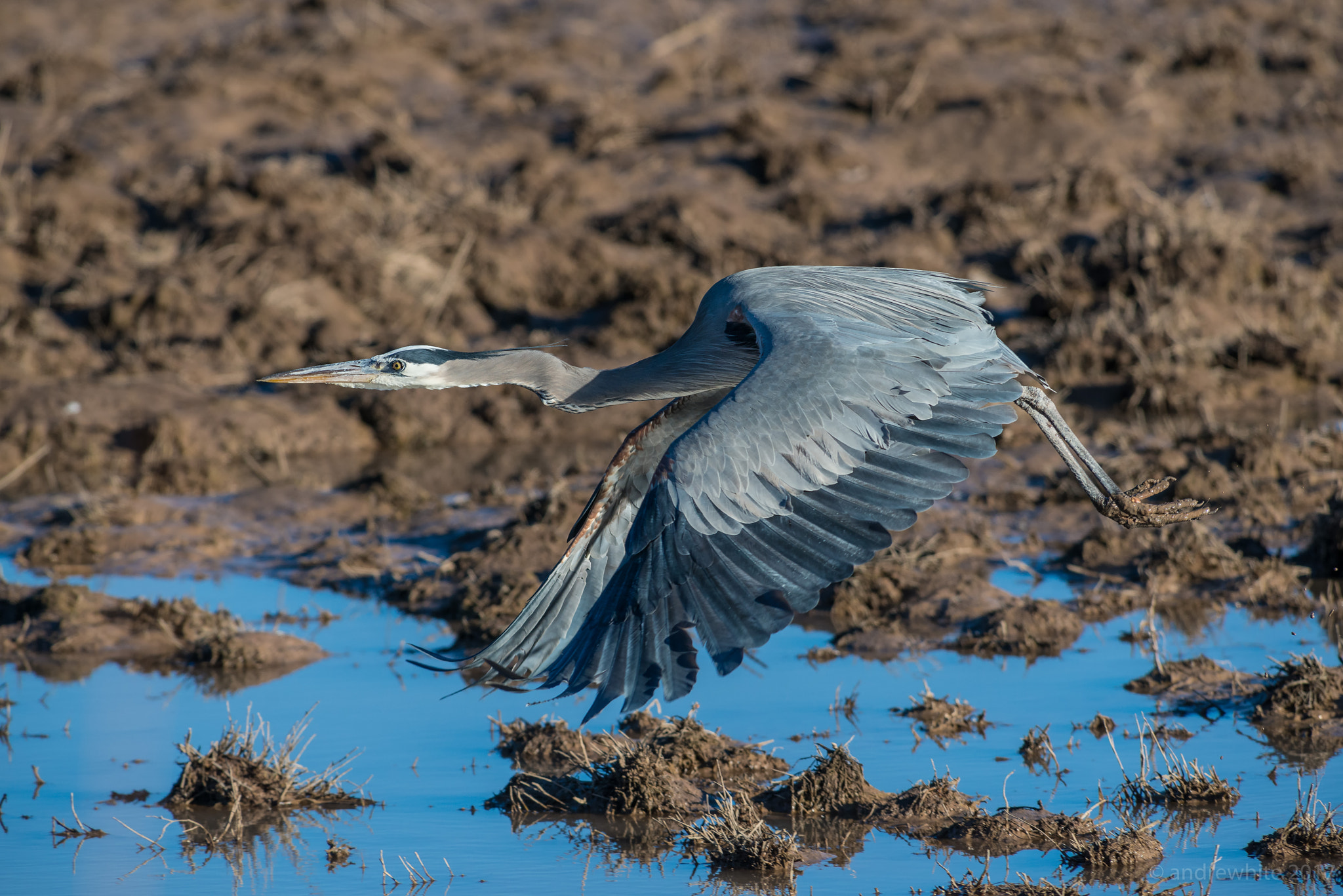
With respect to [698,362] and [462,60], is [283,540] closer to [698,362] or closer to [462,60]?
[698,362]

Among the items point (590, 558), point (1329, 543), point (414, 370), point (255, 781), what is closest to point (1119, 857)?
point (590, 558)

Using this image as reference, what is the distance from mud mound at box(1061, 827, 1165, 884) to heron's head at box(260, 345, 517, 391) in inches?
115

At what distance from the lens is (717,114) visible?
16312 millimetres

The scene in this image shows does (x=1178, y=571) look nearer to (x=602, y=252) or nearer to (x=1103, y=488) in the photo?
(x=1103, y=488)

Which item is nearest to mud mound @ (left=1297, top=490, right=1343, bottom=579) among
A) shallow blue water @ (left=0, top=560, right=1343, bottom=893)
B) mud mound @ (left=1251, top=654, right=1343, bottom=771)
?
shallow blue water @ (left=0, top=560, right=1343, bottom=893)

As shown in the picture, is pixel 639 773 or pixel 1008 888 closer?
pixel 1008 888

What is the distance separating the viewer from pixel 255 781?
19.0 ft

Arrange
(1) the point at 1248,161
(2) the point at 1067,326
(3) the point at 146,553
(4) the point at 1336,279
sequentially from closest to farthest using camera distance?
(3) the point at 146,553 → (2) the point at 1067,326 → (4) the point at 1336,279 → (1) the point at 1248,161

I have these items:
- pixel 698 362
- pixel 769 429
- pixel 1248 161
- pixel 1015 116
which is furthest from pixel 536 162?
pixel 769 429

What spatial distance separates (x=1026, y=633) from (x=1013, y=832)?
86.3 inches

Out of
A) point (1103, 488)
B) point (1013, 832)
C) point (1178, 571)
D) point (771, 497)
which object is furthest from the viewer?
point (1178, 571)

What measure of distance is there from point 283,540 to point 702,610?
220 inches

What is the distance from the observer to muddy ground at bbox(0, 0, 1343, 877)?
8.27m

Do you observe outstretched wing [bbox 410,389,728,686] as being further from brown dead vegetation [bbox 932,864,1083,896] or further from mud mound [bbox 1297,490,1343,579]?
mud mound [bbox 1297,490,1343,579]
